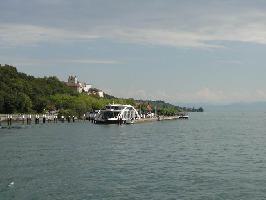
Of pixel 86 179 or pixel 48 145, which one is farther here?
pixel 48 145

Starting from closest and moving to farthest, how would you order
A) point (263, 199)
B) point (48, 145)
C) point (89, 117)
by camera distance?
point (263, 199), point (48, 145), point (89, 117)

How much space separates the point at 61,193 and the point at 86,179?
597 centimetres

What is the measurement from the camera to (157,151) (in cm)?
6712

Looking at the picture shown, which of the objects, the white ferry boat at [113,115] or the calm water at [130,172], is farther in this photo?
the white ferry boat at [113,115]

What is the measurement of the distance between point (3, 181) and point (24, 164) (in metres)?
10.1

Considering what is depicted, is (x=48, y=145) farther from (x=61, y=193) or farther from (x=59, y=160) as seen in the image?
(x=61, y=193)

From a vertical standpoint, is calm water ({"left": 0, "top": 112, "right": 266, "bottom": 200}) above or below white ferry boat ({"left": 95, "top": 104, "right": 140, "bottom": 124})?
below

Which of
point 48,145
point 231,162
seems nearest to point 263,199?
point 231,162

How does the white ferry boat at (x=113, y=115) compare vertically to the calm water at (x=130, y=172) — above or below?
above

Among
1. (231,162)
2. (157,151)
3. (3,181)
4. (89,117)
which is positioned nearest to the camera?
(3,181)

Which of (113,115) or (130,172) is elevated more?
(113,115)

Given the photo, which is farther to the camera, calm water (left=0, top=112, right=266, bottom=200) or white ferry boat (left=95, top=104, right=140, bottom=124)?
white ferry boat (left=95, top=104, right=140, bottom=124)

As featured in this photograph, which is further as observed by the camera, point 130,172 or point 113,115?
point 113,115

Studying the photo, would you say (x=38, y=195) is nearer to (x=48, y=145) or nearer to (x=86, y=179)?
(x=86, y=179)
